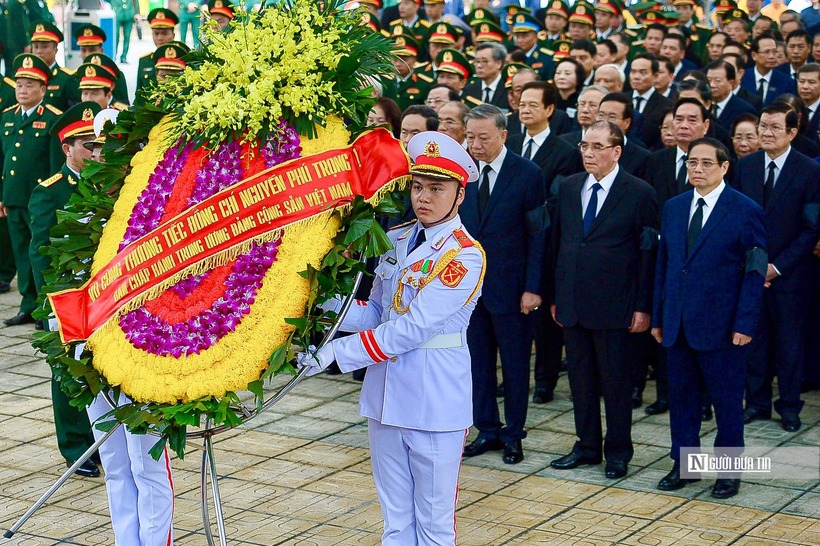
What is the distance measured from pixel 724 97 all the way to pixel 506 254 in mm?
3801

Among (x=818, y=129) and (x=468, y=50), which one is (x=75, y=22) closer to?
(x=468, y=50)

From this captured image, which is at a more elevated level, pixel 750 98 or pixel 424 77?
pixel 424 77

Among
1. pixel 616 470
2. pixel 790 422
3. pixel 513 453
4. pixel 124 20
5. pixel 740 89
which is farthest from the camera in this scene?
pixel 124 20

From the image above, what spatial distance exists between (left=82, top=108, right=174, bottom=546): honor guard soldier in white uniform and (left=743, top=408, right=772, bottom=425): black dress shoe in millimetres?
4091

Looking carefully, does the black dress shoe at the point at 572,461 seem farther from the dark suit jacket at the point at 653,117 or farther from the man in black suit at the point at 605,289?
the dark suit jacket at the point at 653,117

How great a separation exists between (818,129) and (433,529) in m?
6.02

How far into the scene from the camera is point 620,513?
Answer: 6223 mm

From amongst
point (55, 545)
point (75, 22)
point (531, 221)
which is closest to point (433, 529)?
point (55, 545)

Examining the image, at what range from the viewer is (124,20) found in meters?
21.2

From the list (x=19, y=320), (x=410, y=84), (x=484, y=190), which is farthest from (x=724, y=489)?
(x=410, y=84)

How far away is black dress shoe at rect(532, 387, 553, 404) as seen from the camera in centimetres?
837

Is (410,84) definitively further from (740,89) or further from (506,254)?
(506,254)

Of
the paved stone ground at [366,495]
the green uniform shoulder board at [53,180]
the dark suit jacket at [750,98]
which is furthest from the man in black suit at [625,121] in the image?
the green uniform shoulder board at [53,180]
